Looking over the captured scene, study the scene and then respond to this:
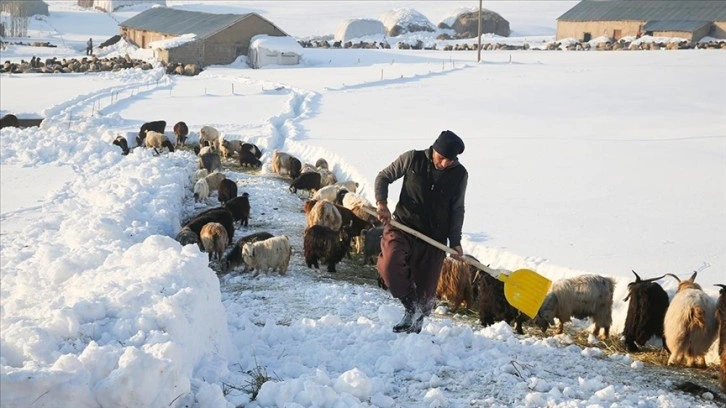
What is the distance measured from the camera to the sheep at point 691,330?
21.9ft

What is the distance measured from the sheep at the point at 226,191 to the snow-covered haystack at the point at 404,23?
5874 centimetres

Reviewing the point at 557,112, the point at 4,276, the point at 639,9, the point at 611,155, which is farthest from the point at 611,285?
the point at 639,9

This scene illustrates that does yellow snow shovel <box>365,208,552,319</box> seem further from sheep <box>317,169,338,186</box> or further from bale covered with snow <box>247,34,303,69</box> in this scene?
bale covered with snow <box>247,34,303,69</box>

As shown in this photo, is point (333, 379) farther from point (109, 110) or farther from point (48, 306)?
point (109, 110)

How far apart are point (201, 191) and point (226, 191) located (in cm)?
68

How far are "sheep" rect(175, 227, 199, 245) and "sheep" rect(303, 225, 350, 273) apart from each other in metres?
1.44

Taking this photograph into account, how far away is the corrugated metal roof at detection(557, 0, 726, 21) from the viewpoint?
54.0 meters

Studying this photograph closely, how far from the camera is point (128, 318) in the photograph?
5.05 metres

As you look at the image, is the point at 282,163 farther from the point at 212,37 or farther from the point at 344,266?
the point at 212,37

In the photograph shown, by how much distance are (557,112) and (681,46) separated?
28929 mm

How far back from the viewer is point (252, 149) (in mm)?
18500

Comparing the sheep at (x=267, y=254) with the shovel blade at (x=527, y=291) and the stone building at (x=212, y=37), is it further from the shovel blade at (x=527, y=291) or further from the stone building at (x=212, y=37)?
the stone building at (x=212, y=37)

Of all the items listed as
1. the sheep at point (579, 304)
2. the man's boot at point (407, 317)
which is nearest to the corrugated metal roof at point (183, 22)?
the sheep at point (579, 304)

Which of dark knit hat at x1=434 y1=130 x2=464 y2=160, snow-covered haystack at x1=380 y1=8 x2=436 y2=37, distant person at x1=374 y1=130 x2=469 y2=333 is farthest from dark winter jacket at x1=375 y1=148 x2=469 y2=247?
snow-covered haystack at x1=380 y1=8 x2=436 y2=37
